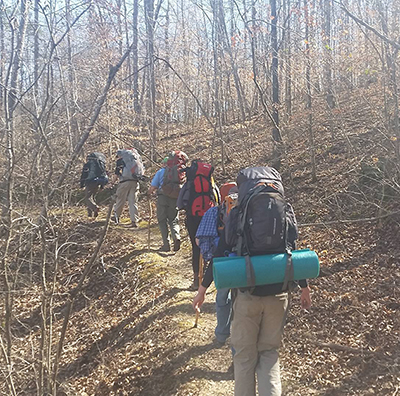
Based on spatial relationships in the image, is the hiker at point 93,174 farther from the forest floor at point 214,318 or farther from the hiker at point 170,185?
the hiker at point 170,185

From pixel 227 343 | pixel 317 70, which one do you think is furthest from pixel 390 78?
pixel 227 343

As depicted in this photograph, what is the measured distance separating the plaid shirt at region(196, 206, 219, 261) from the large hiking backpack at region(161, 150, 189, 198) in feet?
9.75

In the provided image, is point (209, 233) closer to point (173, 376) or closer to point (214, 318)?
point (173, 376)

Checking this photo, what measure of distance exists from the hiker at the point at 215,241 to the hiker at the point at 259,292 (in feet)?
2.84

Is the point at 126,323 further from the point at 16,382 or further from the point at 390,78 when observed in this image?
the point at 390,78

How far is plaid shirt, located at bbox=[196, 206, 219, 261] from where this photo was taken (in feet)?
13.7

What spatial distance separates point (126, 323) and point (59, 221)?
268cm

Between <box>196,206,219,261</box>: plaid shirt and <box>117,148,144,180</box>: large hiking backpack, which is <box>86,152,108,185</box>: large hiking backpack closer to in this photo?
<box>117,148,144,180</box>: large hiking backpack

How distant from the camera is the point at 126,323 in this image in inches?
253

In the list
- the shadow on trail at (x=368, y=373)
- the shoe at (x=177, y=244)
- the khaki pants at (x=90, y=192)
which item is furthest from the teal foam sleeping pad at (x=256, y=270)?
the khaki pants at (x=90, y=192)

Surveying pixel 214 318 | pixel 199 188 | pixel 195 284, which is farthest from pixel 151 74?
pixel 214 318

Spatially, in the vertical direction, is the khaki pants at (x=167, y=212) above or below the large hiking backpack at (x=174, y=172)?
below

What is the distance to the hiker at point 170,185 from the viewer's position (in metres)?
7.10

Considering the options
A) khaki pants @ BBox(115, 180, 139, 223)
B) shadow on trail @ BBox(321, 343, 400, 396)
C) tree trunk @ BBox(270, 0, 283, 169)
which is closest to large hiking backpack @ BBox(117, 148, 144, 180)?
khaki pants @ BBox(115, 180, 139, 223)
